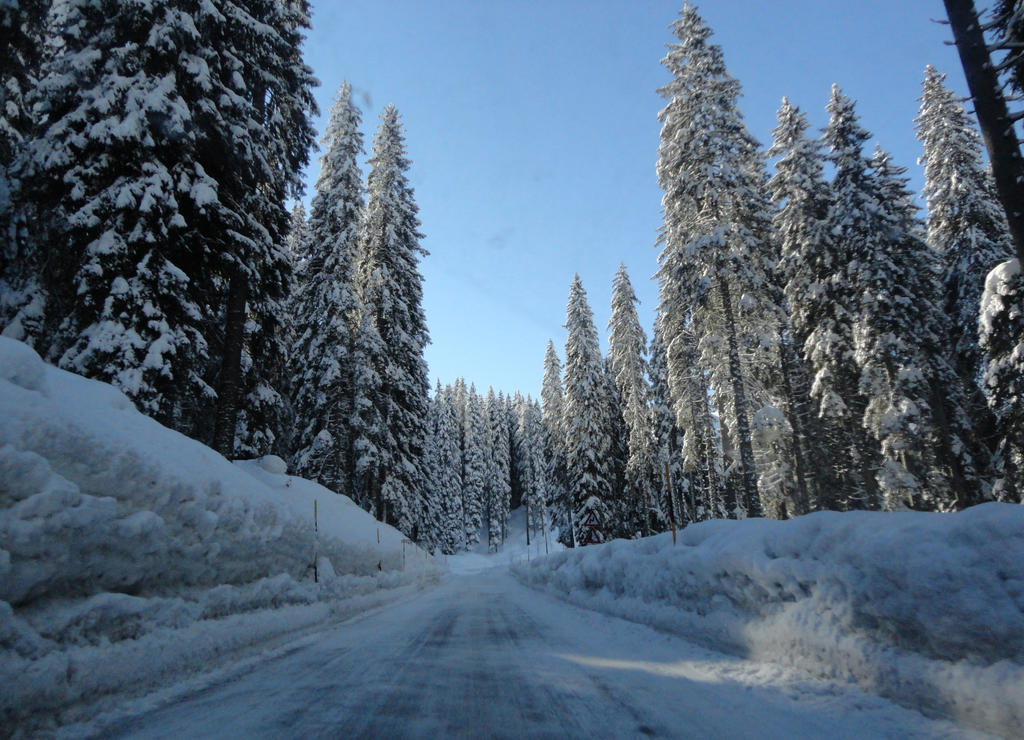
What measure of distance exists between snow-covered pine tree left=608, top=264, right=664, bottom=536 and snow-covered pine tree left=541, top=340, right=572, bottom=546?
7507mm

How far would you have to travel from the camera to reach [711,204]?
61.2 ft

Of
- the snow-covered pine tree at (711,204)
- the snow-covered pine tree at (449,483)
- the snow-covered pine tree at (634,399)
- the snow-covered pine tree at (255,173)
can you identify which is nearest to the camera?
the snow-covered pine tree at (255,173)

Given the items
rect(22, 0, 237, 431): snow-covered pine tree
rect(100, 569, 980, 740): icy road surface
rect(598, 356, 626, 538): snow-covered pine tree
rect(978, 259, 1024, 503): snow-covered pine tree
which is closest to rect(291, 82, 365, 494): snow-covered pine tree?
rect(22, 0, 237, 431): snow-covered pine tree

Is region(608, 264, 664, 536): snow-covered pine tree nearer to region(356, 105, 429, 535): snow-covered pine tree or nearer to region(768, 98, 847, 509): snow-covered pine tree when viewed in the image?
region(768, 98, 847, 509): snow-covered pine tree

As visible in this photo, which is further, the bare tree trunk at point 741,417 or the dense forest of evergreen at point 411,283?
the bare tree trunk at point 741,417

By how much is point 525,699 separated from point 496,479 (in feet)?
227

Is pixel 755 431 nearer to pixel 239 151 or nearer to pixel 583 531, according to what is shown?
pixel 583 531

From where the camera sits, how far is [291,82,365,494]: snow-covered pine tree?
2267cm

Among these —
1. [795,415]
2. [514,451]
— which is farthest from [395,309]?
[514,451]

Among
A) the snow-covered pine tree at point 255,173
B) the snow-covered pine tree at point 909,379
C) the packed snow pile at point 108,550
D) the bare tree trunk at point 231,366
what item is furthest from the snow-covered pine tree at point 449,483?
the packed snow pile at point 108,550

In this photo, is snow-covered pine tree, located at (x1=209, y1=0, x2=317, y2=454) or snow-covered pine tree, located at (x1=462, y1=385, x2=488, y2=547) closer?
snow-covered pine tree, located at (x1=209, y1=0, x2=317, y2=454)

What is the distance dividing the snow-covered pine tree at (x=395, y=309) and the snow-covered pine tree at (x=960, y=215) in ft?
77.9

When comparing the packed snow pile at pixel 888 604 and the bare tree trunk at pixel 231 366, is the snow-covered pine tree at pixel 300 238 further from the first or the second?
the packed snow pile at pixel 888 604

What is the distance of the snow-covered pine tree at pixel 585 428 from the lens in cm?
3241
